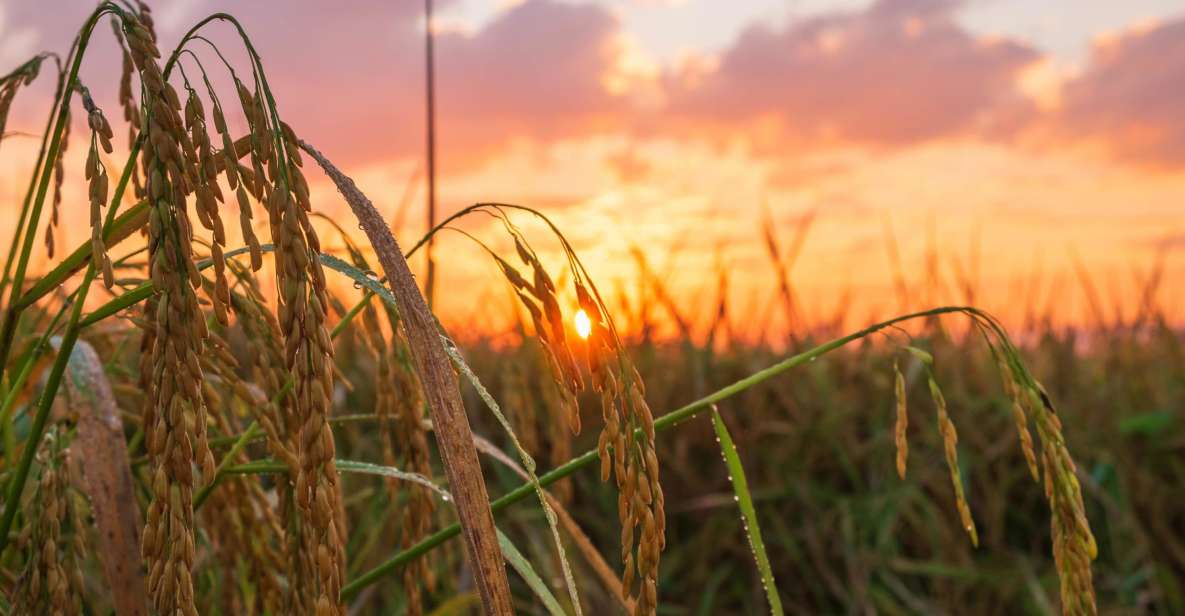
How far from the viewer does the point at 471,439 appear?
0.96 m

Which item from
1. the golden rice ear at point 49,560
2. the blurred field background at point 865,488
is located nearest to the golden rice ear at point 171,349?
the golden rice ear at point 49,560

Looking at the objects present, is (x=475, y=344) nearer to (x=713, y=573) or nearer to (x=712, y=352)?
(x=712, y=352)

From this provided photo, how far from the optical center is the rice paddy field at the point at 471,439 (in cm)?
87

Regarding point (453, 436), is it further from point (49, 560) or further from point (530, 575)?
point (49, 560)

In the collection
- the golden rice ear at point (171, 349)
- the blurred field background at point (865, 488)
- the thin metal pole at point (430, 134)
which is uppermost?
the thin metal pole at point (430, 134)

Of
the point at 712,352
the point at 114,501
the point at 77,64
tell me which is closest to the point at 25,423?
the point at 114,501

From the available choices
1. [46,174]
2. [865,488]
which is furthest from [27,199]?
[865,488]

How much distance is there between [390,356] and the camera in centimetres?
133

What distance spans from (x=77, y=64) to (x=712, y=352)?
9.00 feet

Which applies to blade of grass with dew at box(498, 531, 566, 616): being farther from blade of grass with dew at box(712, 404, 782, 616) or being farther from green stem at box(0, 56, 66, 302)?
green stem at box(0, 56, 66, 302)

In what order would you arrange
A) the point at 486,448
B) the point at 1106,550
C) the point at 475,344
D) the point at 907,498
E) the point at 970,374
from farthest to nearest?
1. the point at 475,344
2. the point at 970,374
3. the point at 1106,550
4. the point at 907,498
5. the point at 486,448

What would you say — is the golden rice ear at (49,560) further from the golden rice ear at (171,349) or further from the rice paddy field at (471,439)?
the golden rice ear at (171,349)

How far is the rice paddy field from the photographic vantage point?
2.86 feet

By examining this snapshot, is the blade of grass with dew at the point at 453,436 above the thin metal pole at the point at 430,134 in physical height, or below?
below
